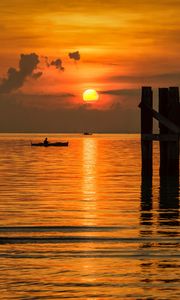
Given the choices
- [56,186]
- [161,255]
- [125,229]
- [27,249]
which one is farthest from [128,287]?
[56,186]

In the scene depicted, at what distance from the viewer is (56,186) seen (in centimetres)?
3503

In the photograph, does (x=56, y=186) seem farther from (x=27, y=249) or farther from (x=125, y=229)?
(x=27, y=249)

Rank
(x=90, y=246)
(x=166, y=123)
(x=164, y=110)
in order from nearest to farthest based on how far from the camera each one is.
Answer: (x=90, y=246) → (x=166, y=123) → (x=164, y=110)

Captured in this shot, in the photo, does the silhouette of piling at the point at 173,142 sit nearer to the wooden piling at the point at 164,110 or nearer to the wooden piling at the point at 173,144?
the wooden piling at the point at 173,144

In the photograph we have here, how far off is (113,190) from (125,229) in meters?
13.6

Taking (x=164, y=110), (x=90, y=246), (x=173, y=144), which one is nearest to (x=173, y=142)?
(x=173, y=144)

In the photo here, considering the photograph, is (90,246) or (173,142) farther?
(173,142)

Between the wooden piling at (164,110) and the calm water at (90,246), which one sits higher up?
the wooden piling at (164,110)

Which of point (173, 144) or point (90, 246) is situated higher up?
point (173, 144)

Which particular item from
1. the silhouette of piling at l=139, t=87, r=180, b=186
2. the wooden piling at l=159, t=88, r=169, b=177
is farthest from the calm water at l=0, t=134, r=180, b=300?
the wooden piling at l=159, t=88, r=169, b=177

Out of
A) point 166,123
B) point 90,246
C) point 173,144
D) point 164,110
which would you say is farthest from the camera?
point 164,110

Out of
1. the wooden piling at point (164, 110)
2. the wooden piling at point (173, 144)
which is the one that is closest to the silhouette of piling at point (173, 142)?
the wooden piling at point (173, 144)

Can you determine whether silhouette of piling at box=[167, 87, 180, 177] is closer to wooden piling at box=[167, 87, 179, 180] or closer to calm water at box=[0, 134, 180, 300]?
wooden piling at box=[167, 87, 179, 180]

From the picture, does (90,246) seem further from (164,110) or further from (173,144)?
(164,110)
